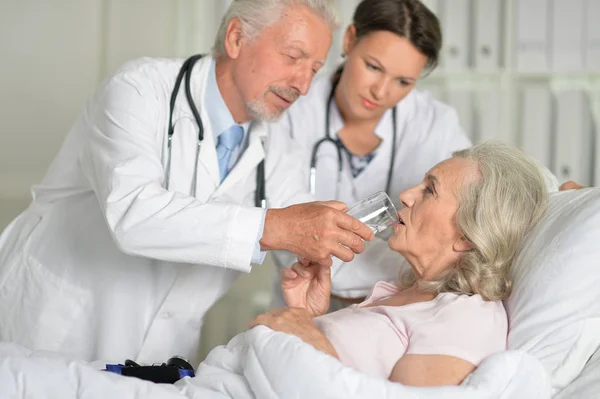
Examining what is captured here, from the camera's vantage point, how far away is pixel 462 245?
1.67 meters

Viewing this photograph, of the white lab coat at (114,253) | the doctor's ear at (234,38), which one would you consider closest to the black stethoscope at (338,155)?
the white lab coat at (114,253)

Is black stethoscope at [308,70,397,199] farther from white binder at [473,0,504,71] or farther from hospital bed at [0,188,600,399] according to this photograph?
white binder at [473,0,504,71]

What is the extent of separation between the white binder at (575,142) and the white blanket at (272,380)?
1.76 metres

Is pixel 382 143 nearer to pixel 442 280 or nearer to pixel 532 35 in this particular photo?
pixel 442 280

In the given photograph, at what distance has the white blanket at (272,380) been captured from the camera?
126 centimetres

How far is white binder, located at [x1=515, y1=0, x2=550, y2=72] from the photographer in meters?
2.97

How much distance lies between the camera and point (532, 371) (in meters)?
1.33

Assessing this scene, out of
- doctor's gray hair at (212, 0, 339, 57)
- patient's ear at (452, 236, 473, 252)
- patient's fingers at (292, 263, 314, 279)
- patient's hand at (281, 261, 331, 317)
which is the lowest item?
patient's hand at (281, 261, 331, 317)

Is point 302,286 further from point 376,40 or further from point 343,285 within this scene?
point 376,40

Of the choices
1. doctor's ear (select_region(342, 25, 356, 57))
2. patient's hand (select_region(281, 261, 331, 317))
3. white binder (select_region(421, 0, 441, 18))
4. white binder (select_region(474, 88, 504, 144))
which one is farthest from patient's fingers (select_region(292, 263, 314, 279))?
white binder (select_region(421, 0, 441, 18))

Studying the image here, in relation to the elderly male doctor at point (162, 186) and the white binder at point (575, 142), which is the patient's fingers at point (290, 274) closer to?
the elderly male doctor at point (162, 186)

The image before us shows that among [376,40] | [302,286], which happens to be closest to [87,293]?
[302,286]

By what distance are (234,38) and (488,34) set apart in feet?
4.60

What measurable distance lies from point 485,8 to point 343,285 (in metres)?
1.49
